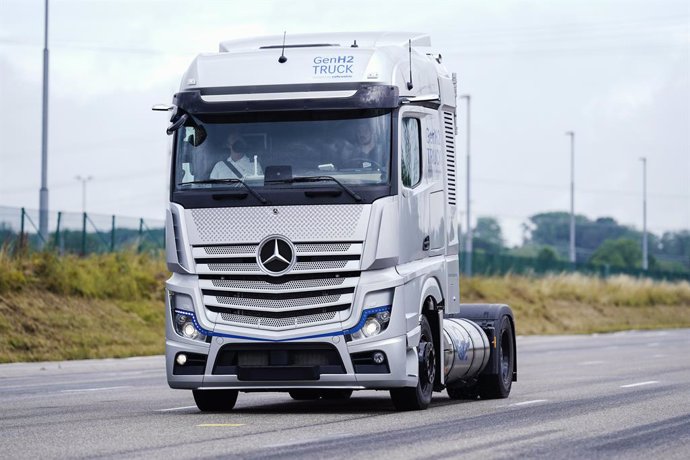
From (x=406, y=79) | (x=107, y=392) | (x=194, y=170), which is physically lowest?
(x=107, y=392)

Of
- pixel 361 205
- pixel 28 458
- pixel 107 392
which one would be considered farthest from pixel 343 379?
pixel 107 392

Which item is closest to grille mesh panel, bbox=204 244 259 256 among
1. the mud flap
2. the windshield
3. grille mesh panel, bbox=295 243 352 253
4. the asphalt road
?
grille mesh panel, bbox=295 243 352 253

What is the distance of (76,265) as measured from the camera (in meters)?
39.4

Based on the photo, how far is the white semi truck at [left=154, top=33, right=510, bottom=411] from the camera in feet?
50.8

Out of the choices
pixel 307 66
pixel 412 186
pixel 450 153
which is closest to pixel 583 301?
pixel 450 153

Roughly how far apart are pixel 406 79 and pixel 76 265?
24.4 m

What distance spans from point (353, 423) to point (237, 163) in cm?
309

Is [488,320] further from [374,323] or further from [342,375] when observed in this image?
[342,375]

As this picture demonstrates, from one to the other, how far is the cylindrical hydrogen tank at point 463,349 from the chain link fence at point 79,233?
21059 millimetres

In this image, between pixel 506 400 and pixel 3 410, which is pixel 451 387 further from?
pixel 3 410

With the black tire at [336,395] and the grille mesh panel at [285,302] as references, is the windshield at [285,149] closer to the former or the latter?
the grille mesh panel at [285,302]

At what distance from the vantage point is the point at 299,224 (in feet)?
50.9

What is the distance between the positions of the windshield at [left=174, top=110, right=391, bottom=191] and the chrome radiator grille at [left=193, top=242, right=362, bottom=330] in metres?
0.71

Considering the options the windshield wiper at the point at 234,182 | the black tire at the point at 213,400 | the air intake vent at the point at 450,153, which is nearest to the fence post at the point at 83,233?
the air intake vent at the point at 450,153
